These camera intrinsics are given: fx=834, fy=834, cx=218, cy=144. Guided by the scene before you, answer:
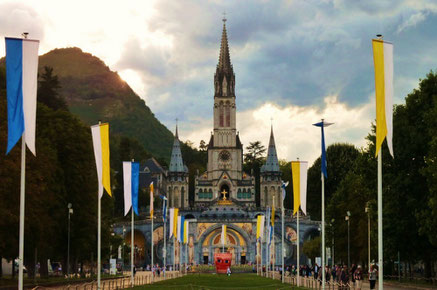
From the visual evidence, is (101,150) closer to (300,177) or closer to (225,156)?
(300,177)

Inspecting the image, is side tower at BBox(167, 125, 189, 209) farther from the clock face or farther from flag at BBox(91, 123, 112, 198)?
flag at BBox(91, 123, 112, 198)

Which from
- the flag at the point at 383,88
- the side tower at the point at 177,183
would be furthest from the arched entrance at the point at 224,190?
the flag at the point at 383,88

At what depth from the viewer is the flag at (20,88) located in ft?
93.6

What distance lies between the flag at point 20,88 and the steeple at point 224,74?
168359 mm

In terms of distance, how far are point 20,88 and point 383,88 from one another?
42.5 ft

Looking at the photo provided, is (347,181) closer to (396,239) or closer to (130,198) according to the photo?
(396,239)

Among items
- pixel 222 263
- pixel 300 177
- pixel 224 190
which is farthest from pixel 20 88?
pixel 224 190

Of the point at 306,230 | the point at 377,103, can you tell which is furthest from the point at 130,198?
the point at 306,230

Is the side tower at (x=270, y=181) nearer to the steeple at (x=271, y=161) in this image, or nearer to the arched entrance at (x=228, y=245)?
the steeple at (x=271, y=161)

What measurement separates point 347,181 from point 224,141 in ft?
307

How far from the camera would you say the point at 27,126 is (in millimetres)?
28812

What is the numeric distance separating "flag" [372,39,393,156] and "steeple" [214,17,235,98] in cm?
16655

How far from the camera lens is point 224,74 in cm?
19688

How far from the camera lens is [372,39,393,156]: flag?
30.2 metres
